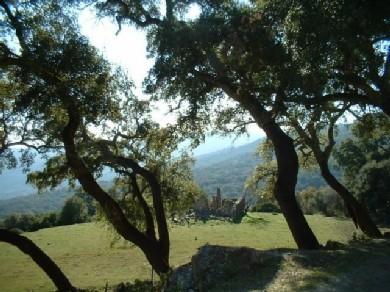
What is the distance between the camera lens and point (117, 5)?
752 inches

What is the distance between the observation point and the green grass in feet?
115

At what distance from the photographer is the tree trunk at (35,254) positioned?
18.3m

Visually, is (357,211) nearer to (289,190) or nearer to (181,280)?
(289,190)

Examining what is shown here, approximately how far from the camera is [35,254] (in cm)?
1839

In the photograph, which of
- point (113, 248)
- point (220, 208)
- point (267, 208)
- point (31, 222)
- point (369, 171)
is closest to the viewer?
point (113, 248)

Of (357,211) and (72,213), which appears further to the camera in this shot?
(72,213)

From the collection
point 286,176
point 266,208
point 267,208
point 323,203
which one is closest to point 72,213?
point 266,208

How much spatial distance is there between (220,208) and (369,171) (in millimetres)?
30069

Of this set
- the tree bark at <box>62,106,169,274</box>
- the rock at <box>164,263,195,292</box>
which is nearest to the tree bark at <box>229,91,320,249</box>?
the tree bark at <box>62,106,169,274</box>

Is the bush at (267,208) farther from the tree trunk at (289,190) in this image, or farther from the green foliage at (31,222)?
the tree trunk at (289,190)

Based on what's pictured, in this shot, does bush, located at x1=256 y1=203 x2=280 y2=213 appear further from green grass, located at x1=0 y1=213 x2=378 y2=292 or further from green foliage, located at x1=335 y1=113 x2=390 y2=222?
green foliage, located at x1=335 y1=113 x2=390 y2=222

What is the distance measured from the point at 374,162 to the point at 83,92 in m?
59.0

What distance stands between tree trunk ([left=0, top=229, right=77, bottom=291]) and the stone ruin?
190 ft

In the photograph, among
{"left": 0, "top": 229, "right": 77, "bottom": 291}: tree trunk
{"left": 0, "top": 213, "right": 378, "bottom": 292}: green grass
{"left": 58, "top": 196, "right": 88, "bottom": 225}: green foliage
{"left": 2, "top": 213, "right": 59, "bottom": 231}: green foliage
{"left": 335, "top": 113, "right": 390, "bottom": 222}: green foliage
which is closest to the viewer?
{"left": 0, "top": 229, "right": 77, "bottom": 291}: tree trunk
